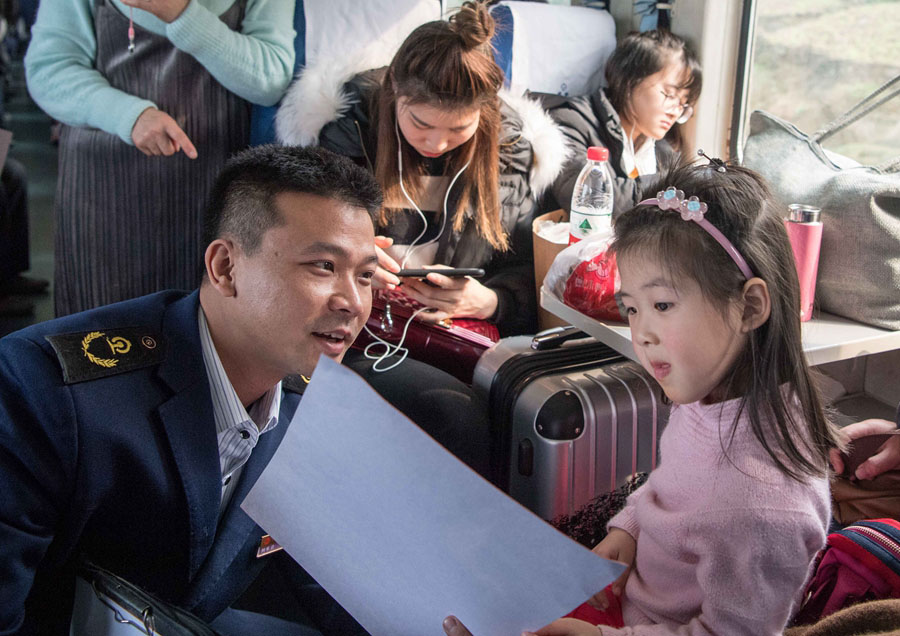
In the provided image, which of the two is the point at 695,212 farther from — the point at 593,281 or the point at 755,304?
the point at 593,281

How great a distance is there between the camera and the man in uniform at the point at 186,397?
111 centimetres

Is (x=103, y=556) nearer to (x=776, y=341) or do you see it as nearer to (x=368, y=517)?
(x=368, y=517)

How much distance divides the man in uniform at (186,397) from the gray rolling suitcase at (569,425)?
1.93ft

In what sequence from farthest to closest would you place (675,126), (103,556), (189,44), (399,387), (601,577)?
(675,126)
(189,44)
(399,387)
(103,556)
(601,577)

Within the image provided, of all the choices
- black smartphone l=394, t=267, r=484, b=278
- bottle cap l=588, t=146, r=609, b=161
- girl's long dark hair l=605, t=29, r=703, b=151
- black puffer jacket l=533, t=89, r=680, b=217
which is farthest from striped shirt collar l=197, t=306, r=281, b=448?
girl's long dark hair l=605, t=29, r=703, b=151

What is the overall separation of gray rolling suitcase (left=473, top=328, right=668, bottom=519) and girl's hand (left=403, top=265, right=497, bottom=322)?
1.28ft

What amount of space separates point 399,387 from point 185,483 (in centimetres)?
89

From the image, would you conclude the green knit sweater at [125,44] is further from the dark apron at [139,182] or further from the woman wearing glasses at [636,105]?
the woman wearing glasses at [636,105]

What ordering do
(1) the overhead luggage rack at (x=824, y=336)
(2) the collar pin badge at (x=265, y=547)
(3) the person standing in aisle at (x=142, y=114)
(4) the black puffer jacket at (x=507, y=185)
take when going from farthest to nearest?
(4) the black puffer jacket at (x=507, y=185) < (3) the person standing in aisle at (x=142, y=114) < (1) the overhead luggage rack at (x=824, y=336) < (2) the collar pin badge at (x=265, y=547)

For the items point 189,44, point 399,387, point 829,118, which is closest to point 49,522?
point 399,387

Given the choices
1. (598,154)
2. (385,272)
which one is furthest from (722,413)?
(598,154)

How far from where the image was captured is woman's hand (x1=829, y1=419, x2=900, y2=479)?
61.1 inches

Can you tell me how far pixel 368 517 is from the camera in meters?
0.93

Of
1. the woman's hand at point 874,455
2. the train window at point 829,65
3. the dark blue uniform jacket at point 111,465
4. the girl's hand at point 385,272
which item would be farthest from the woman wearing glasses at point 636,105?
the dark blue uniform jacket at point 111,465
